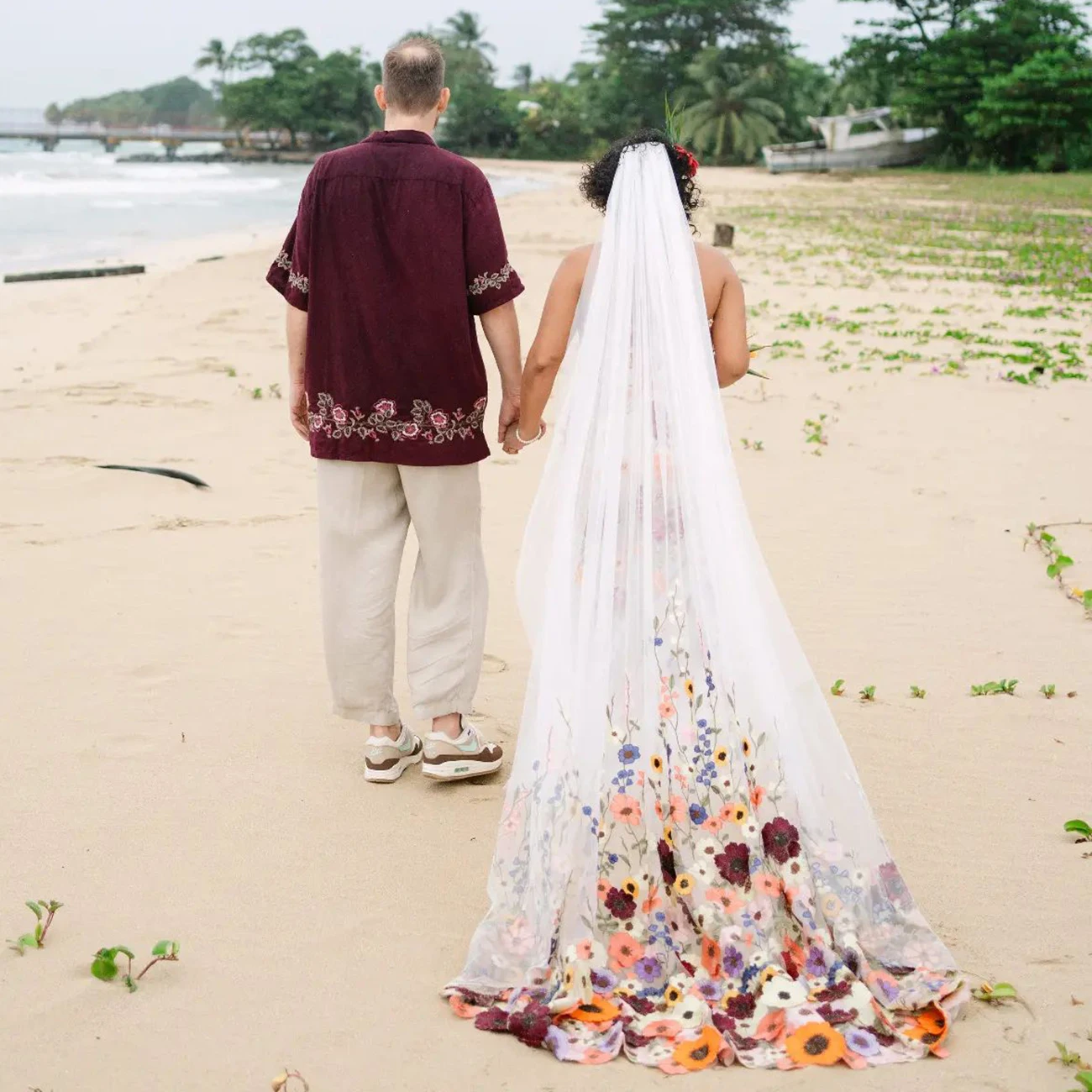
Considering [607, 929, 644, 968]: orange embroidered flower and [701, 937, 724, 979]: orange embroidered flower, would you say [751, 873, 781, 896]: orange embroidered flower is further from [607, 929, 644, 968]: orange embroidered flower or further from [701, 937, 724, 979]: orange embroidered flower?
[607, 929, 644, 968]: orange embroidered flower

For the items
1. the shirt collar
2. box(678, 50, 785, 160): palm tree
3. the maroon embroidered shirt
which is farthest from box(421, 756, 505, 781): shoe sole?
box(678, 50, 785, 160): palm tree

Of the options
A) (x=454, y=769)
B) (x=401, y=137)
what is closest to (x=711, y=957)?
(x=454, y=769)

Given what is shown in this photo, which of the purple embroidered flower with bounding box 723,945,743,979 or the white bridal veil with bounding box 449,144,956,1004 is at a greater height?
the white bridal veil with bounding box 449,144,956,1004

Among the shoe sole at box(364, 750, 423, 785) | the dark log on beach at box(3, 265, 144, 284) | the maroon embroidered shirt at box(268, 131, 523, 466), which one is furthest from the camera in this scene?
the dark log on beach at box(3, 265, 144, 284)

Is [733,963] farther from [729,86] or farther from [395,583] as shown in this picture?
[729,86]

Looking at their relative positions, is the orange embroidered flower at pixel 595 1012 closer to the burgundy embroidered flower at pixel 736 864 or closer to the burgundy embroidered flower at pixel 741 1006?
the burgundy embroidered flower at pixel 741 1006

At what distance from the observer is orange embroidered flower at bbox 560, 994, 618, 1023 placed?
7.54 ft

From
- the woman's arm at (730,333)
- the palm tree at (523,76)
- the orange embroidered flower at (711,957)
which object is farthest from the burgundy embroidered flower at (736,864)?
the palm tree at (523,76)

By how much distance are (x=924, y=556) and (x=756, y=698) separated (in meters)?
2.91

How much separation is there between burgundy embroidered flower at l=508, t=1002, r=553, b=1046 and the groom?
109 centimetres

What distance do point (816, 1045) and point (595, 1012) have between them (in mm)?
407

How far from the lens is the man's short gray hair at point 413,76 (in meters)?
2.99

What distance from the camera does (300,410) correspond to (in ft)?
10.8

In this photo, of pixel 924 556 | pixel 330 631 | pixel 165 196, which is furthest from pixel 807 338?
pixel 165 196
